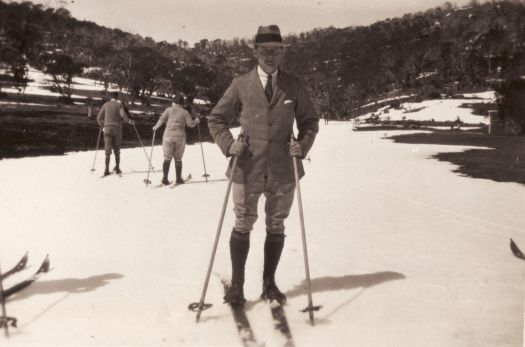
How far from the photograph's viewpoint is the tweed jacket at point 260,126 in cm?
389

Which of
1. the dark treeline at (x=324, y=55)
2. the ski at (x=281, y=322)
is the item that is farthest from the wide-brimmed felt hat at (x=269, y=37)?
the ski at (x=281, y=322)

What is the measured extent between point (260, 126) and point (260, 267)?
1648mm

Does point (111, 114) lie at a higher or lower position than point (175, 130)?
higher

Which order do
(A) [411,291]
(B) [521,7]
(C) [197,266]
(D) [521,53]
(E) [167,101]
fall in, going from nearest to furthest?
(A) [411,291]
(B) [521,7]
(C) [197,266]
(D) [521,53]
(E) [167,101]

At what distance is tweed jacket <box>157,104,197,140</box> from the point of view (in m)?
10.4

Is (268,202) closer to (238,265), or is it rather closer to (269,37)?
(238,265)

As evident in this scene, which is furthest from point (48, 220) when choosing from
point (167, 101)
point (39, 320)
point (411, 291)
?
point (167, 101)

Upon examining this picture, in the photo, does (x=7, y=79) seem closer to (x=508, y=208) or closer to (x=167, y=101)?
(x=508, y=208)

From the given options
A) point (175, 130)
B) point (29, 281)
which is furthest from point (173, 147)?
point (29, 281)

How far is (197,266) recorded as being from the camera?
4980 millimetres

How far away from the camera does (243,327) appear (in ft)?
12.0

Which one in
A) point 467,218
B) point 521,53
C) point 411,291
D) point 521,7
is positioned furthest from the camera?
point 467,218

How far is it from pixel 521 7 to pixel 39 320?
4.61 metres

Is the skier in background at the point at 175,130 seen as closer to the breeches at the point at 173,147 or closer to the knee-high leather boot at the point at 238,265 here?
the breeches at the point at 173,147
